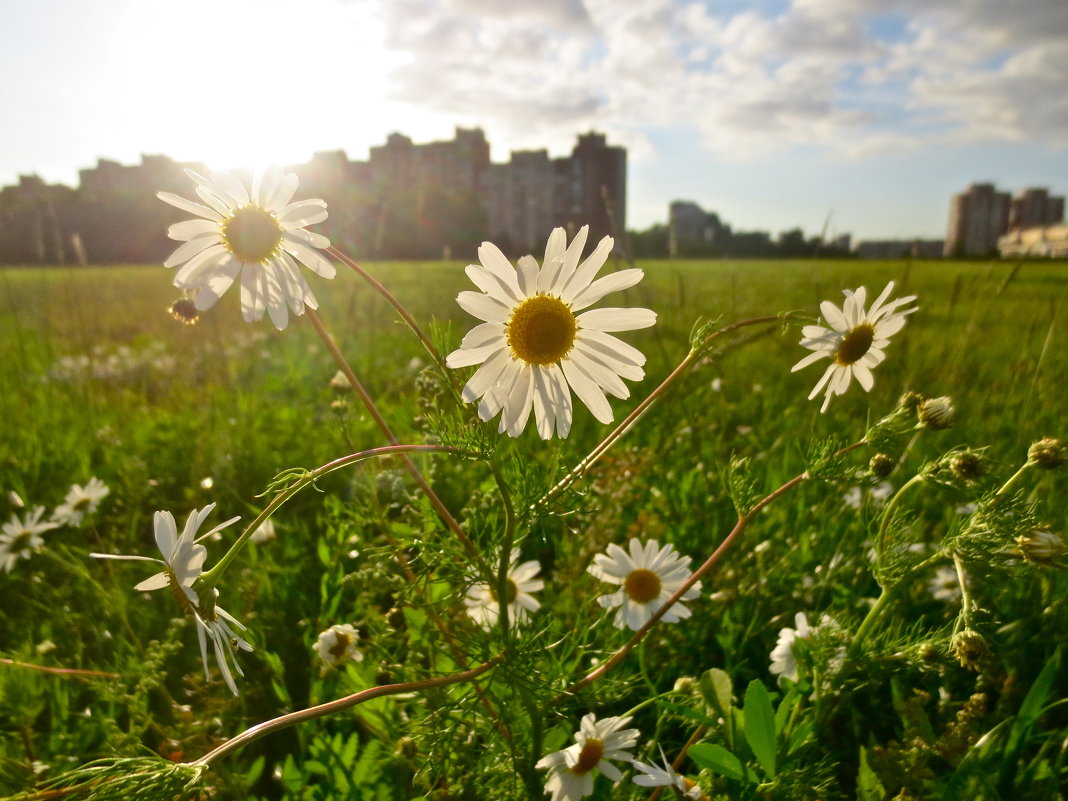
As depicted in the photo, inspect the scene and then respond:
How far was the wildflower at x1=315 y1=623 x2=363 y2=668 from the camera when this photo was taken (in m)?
1.25

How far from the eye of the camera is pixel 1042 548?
87 cm

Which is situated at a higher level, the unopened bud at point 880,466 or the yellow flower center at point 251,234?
the yellow flower center at point 251,234

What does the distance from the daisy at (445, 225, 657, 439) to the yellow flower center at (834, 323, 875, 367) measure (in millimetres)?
447

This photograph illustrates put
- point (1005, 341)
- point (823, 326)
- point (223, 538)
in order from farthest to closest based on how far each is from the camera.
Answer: point (1005, 341) → point (223, 538) → point (823, 326)

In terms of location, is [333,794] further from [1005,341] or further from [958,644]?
[1005,341]

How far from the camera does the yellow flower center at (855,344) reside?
1107 mm

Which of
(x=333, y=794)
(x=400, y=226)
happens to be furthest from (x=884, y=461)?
(x=400, y=226)

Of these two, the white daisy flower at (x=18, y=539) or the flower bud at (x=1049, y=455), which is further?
the white daisy flower at (x=18, y=539)

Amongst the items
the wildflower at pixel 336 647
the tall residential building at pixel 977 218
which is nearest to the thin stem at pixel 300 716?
the wildflower at pixel 336 647

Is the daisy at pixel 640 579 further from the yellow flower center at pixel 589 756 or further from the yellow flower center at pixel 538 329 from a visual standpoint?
the yellow flower center at pixel 538 329

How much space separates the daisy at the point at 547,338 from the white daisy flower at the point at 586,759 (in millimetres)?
515

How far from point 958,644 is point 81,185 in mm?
54858

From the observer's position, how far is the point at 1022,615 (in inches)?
62.3

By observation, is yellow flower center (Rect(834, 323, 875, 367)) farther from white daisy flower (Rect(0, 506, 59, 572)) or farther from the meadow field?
white daisy flower (Rect(0, 506, 59, 572))
